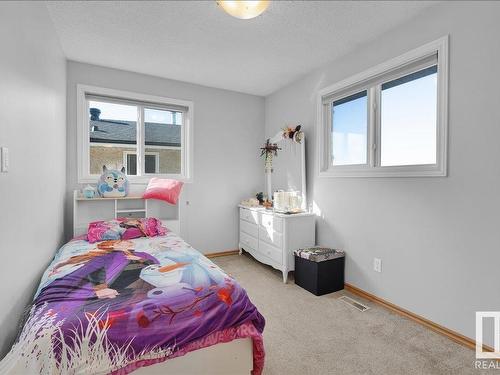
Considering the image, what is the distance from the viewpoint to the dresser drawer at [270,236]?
3.07 metres

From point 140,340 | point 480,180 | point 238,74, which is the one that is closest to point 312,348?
point 140,340

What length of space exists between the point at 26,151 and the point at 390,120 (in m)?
2.89

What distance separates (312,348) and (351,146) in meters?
2.02

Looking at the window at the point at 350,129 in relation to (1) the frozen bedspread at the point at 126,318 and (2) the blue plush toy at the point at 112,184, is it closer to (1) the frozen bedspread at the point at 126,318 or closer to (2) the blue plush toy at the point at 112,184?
(1) the frozen bedspread at the point at 126,318

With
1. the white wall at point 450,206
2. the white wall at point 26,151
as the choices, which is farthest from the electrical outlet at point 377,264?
the white wall at point 26,151

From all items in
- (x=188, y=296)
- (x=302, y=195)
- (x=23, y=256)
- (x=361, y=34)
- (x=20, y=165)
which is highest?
(x=361, y=34)

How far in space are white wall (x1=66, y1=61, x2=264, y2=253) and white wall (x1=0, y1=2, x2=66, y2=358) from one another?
1.38 meters

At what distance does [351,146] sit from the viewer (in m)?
2.91

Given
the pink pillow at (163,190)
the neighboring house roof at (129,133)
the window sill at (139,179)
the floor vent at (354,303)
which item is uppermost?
the neighboring house roof at (129,133)

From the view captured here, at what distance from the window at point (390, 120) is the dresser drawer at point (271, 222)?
2.57 ft

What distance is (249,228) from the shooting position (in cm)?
374

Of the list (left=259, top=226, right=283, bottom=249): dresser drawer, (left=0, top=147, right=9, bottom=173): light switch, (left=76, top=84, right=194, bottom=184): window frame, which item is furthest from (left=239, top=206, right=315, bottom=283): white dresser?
(left=0, top=147, right=9, bottom=173): light switch

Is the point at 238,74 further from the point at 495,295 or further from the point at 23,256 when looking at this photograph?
the point at 495,295

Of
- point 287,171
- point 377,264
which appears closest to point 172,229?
point 287,171
